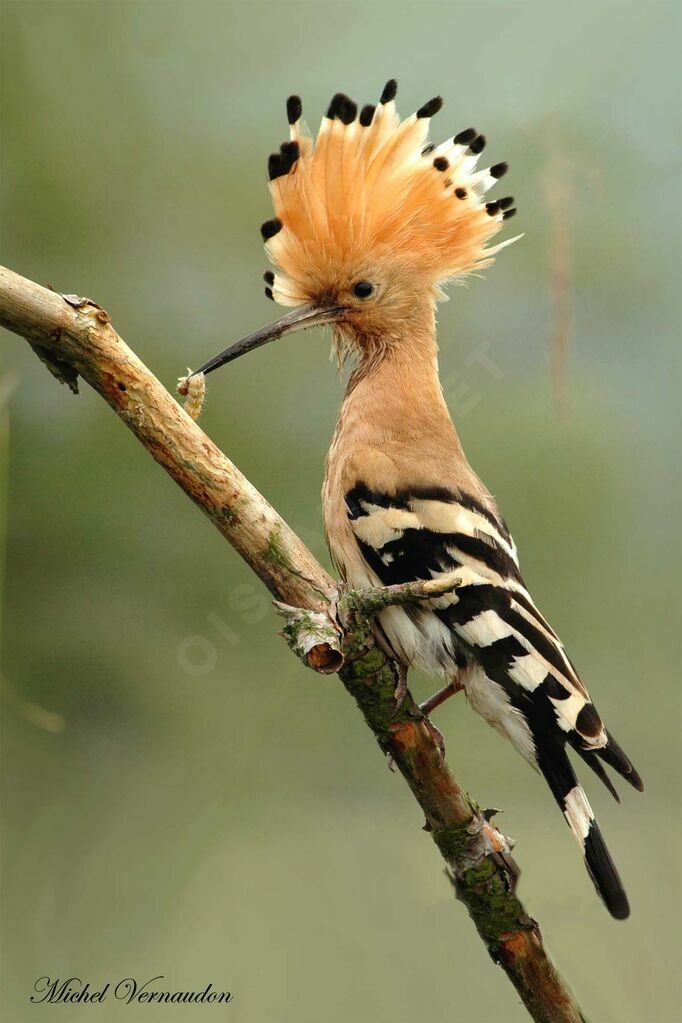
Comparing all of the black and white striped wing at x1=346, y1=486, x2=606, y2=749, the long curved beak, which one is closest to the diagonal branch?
the black and white striped wing at x1=346, y1=486, x2=606, y2=749

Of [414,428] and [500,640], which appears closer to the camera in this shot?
[500,640]

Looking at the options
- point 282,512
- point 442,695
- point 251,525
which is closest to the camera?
point 251,525

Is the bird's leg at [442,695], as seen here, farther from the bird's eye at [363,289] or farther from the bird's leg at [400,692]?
the bird's eye at [363,289]

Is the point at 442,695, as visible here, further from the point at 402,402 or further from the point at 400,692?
the point at 402,402

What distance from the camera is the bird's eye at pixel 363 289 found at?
4.00 ft

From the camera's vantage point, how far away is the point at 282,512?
68.1 inches

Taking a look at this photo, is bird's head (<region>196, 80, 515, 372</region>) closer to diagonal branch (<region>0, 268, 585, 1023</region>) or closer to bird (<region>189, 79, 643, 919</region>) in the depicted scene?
bird (<region>189, 79, 643, 919</region>)

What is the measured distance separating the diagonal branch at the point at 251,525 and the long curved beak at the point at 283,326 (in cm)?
23

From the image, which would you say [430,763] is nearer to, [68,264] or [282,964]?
[282,964]

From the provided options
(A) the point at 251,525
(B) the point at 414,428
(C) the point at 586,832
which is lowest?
(C) the point at 586,832

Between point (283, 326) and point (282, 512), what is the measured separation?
0.56 m

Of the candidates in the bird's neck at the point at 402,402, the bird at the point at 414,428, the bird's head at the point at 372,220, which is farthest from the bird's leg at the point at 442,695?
the bird's head at the point at 372,220

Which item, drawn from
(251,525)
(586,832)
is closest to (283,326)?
(251,525)

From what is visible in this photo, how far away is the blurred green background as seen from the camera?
168 centimetres
